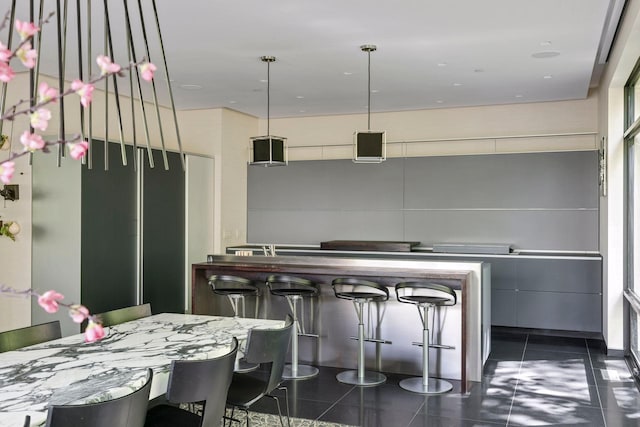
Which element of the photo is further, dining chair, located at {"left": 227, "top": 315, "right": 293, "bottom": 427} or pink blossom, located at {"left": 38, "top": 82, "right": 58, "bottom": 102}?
dining chair, located at {"left": 227, "top": 315, "right": 293, "bottom": 427}

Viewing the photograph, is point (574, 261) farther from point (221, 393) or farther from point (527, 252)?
point (221, 393)

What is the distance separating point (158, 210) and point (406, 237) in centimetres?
323

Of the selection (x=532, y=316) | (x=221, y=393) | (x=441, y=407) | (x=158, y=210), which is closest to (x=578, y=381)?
(x=441, y=407)

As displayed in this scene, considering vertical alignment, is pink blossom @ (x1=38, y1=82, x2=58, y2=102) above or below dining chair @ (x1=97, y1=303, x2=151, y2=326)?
above

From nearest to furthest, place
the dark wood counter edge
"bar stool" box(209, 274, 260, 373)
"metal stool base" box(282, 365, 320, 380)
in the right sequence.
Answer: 1. the dark wood counter edge
2. "metal stool base" box(282, 365, 320, 380)
3. "bar stool" box(209, 274, 260, 373)

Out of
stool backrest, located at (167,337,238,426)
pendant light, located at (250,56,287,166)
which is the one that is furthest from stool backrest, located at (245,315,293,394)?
pendant light, located at (250,56,287,166)

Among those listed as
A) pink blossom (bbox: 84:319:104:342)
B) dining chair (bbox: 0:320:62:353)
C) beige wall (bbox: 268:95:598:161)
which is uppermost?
beige wall (bbox: 268:95:598:161)

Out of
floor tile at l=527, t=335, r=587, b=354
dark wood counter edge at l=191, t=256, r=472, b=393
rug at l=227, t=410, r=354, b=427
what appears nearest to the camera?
rug at l=227, t=410, r=354, b=427

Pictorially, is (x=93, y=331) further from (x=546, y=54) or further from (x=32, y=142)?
(x=546, y=54)

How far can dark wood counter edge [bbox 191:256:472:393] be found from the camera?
186 inches

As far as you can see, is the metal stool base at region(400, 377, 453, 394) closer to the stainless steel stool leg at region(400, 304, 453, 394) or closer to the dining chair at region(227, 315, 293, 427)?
the stainless steel stool leg at region(400, 304, 453, 394)

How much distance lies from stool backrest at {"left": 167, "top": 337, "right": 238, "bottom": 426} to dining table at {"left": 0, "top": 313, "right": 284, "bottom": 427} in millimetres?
84

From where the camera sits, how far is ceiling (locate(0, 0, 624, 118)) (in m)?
4.28

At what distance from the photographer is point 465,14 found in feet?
14.3
